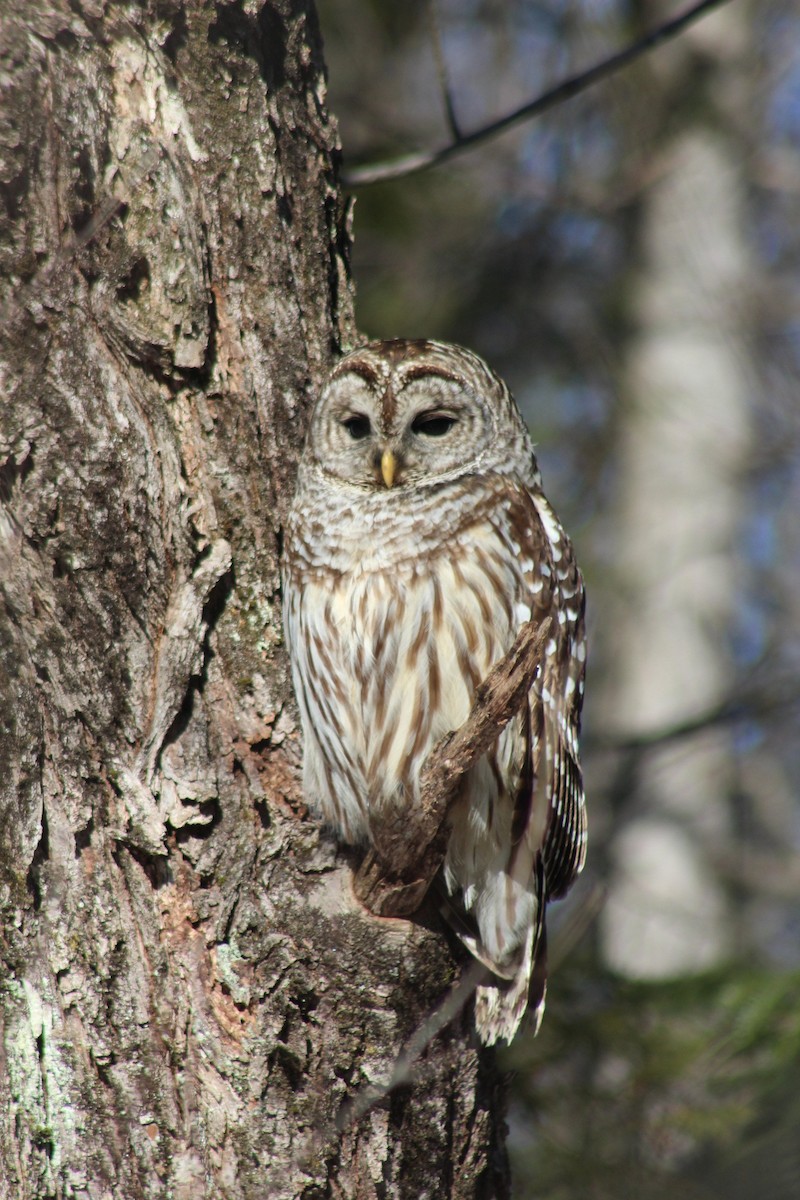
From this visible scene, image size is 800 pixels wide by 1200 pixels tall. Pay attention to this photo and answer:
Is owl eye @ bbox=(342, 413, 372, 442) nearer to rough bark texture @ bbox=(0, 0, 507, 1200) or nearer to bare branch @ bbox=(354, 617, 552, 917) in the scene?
rough bark texture @ bbox=(0, 0, 507, 1200)

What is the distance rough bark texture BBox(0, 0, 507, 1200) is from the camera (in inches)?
83.7

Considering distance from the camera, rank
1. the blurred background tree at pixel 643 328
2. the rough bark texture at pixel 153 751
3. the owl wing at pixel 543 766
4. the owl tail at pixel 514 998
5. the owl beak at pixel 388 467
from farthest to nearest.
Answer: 1. the blurred background tree at pixel 643 328
2. the owl beak at pixel 388 467
3. the owl wing at pixel 543 766
4. the owl tail at pixel 514 998
5. the rough bark texture at pixel 153 751

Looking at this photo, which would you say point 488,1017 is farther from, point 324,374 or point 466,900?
point 324,374

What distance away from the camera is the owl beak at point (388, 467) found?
9.82 feet

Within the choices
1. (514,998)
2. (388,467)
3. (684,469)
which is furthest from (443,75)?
(684,469)

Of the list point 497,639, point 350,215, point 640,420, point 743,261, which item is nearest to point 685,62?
point 743,261

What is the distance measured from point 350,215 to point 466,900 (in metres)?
1.77

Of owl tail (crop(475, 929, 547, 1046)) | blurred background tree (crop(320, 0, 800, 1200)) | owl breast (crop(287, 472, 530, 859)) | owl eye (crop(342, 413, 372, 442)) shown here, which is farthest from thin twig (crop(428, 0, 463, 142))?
blurred background tree (crop(320, 0, 800, 1200))

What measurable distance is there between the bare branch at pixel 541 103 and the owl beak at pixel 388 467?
0.90 m

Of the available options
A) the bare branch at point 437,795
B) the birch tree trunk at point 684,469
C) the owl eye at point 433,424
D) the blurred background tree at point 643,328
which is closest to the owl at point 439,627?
the owl eye at point 433,424

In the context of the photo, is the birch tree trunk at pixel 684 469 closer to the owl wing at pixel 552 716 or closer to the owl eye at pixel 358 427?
the owl wing at pixel 552 716

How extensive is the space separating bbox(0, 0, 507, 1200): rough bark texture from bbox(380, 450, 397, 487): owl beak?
1.92 feet

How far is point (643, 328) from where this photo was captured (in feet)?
24.6

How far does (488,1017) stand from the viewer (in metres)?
2.60
